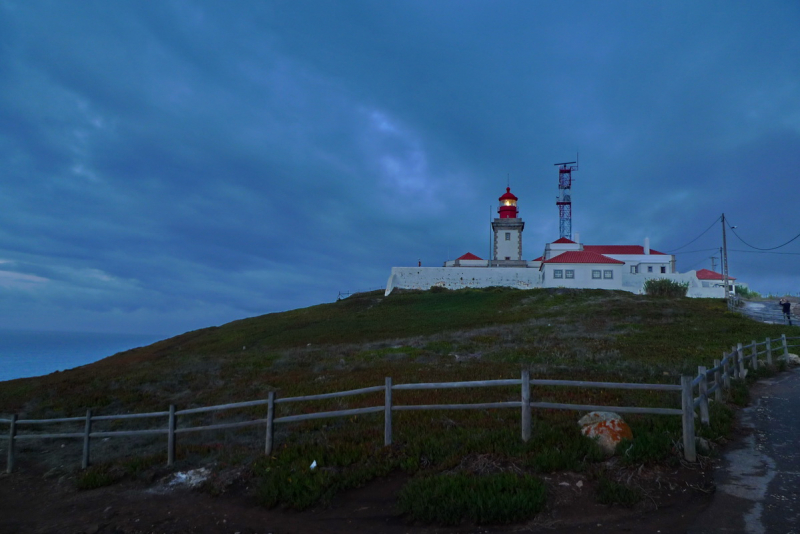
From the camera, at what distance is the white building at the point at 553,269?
2571 inches

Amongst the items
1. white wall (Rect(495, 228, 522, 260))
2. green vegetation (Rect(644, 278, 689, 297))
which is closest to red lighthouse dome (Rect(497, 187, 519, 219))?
white wall (Rect(495, 228, 522, 260))

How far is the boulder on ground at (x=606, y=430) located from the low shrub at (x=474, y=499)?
6.01ft

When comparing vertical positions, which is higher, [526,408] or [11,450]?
[526,408]

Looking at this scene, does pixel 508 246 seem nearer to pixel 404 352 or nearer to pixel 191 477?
pixel 404 352

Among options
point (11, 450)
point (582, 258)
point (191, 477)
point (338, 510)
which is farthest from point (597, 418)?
point (582, 258)

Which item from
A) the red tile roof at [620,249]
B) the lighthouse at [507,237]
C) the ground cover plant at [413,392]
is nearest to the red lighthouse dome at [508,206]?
the lighthouse at [507,237]

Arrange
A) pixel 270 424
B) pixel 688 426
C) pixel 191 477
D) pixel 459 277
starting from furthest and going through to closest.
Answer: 1. pixel 459 277
2. pixel 270 424
3. pixel 191 477
4. pixel 688 426

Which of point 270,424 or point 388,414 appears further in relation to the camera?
point 270,424

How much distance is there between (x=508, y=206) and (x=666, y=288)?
28.1m

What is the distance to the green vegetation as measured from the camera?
6312 centimetres

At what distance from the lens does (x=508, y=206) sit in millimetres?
82875

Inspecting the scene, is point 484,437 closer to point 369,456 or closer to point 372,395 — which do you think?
point 369,456

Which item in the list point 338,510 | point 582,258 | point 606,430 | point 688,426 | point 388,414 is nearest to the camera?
point 338,510

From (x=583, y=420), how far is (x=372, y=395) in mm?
7727
